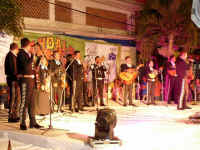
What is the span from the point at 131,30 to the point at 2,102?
744cm

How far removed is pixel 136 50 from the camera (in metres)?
13.1

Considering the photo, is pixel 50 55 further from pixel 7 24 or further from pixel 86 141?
pixel 86 141

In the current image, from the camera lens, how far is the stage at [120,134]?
15.0 ft

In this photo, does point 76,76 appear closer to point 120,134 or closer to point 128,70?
point 128,70

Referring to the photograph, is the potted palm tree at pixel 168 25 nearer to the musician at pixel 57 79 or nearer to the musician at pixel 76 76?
the musician at pixel 76 76

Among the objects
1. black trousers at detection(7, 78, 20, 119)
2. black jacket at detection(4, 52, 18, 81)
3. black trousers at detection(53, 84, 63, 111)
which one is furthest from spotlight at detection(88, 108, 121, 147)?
black trousers at detection(53, 84, 63, 111)

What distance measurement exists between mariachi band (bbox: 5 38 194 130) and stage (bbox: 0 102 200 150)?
1.31 ft

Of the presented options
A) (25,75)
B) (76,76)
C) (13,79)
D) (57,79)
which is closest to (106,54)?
(57,79)

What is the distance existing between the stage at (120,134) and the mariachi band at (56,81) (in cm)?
40

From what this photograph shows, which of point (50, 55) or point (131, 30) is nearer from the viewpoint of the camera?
point (50, 55)

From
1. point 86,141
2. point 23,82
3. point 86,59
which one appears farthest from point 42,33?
point 86,141

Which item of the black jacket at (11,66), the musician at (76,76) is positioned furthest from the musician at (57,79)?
the black jacket at (11,66)

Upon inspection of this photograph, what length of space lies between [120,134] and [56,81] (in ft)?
10.8

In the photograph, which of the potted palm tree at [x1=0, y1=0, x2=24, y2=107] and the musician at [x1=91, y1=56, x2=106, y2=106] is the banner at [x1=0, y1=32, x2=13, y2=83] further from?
the musician at [x1=91, y1=56, x2=106, y2=106]
